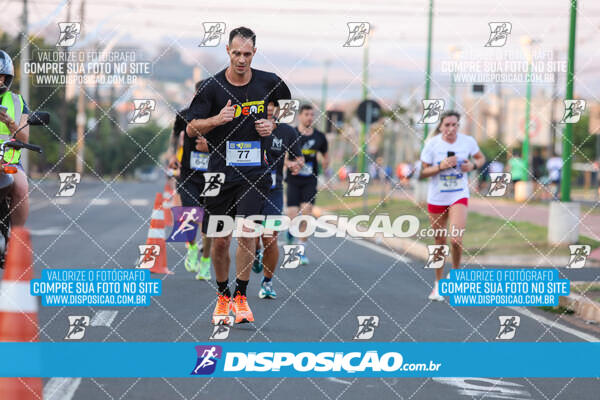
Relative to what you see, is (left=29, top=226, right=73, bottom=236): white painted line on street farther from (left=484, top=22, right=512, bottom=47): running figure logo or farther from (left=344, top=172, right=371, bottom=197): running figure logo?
(left=484, top=22, right=512, bottom=47): running figure logo

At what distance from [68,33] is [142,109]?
2.51ft

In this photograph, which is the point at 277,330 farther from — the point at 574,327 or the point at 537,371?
the point at 574,327

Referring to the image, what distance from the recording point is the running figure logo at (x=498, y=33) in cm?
736

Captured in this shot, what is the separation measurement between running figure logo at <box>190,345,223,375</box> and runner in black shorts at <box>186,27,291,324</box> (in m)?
1.57

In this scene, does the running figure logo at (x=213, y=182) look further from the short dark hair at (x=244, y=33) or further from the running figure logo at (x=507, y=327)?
the running figure logo at (x=507, y=327)

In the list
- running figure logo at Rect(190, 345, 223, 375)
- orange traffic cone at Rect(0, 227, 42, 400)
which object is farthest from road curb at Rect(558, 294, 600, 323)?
→ orange traffic cone at Rect(0, 227, 42, 400)

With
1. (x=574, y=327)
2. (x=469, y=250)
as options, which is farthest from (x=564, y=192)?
(x=574, y=327)

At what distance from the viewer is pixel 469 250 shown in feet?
49.0

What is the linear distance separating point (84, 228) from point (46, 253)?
5.49 meters

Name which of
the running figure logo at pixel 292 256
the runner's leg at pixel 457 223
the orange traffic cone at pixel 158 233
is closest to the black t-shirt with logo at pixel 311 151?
the orange traffic cone at pixel 158 233

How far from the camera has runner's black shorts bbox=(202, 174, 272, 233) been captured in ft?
22.7

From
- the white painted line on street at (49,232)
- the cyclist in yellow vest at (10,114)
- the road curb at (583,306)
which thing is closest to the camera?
the cyclist in yellow vest at (10,114)

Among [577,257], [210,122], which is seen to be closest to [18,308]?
[210,122]

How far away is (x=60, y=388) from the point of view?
5.41 meters
